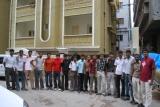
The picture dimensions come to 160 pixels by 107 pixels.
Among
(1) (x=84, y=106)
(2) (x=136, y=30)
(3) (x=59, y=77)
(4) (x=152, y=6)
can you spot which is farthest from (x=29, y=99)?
(4) (x=152, y=6)

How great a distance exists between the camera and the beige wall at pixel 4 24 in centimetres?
4634

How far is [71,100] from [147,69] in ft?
12.6

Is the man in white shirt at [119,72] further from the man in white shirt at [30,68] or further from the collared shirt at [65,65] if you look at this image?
the man in white shirt at [30,68]

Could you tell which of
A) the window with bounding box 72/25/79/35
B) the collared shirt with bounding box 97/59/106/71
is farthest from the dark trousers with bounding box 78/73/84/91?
the window with bounding box 72/25/79/35

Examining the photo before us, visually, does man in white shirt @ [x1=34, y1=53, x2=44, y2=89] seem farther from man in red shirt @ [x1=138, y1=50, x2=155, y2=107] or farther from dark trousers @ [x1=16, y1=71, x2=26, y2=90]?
man in red shirt @ [x1=138, y1=50, x2=155, y2=107]

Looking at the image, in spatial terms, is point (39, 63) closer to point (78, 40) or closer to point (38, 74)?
point (38, 74)

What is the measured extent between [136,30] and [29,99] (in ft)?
20.5

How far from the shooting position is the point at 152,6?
1133 inches

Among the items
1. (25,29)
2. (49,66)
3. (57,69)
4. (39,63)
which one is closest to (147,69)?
(57,69)

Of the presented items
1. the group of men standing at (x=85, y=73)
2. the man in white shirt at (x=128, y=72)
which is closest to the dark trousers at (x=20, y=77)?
the group of men standing at (x=85, y=73)

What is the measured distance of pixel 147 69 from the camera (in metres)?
12.0

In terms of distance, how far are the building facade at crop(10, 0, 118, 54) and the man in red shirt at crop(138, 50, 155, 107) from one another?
2143 cm

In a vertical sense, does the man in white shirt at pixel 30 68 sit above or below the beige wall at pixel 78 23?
below

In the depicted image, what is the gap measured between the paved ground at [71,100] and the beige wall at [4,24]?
99.4ft
